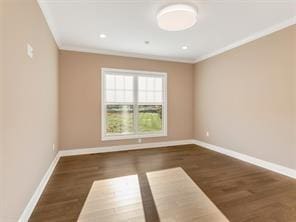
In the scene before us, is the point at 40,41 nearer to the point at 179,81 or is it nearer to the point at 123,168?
the point at 123,168

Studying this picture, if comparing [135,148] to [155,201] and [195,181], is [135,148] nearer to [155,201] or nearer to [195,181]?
[195,181]

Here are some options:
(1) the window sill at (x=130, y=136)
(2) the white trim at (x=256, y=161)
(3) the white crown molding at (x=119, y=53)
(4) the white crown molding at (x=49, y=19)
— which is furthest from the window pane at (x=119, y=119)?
(2) the white trim at (x=256, y=161)

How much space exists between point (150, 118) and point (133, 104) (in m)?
0.69

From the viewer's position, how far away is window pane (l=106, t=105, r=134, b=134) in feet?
15.0

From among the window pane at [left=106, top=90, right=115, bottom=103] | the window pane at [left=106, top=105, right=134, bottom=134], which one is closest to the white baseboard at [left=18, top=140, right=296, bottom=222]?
the window pane at [left=106, top=105, right=134, bottom=134]

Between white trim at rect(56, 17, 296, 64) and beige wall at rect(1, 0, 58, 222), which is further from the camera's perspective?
white trim at rect(56, 17, 296, 64)

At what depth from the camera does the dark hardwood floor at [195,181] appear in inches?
73.2

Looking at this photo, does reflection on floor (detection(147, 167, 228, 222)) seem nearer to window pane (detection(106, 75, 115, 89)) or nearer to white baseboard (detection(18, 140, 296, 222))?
white baseboard (detection(18, 140, 296, 222))

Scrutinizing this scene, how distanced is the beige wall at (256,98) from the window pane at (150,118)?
141 cm

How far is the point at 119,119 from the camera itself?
4.66 m

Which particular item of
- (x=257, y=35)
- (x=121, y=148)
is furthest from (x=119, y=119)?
(x=257, y=35)

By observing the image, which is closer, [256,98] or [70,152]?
[256,98]

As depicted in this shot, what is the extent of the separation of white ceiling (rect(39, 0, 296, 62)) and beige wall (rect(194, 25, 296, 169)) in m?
0.33

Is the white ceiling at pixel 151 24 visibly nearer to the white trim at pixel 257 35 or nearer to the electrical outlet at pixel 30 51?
the white trim at pixel 257 35
